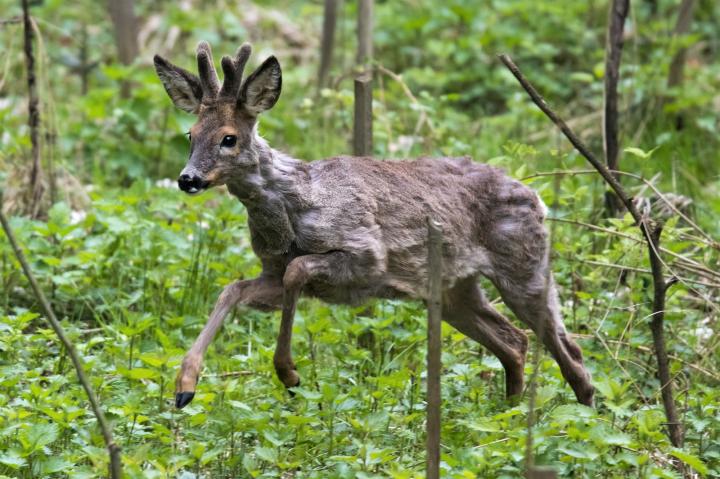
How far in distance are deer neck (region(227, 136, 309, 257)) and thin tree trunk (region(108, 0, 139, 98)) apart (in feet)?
18.2

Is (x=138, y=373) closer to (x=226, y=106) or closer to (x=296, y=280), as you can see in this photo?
(x=296, y=280)

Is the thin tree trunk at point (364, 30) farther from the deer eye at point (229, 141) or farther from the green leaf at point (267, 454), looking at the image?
the green leaf at point (267, 454)

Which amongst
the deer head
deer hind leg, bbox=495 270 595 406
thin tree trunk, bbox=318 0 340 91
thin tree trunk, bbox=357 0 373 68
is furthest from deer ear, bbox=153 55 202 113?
thin tree trunk, bbox=318 0 340 91

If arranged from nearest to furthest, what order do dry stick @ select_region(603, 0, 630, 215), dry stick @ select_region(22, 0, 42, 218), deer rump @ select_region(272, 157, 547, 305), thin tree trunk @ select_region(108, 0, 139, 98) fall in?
deer rump @ select_region(272, 157, 547, 305) < dry stick @ select_region(603, 0, 630, 215) < dry stick @ select_region(22, 0, 42, 218) < thin tree trunk @ select_region(108, 0, 139, 98)

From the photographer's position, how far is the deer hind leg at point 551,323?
6469 millimetres

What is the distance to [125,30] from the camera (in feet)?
36.7

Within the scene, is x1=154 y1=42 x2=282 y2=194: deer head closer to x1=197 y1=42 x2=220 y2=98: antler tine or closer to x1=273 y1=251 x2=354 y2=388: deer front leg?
x1=197 y1=42 x2=220 y2=98: antler tine

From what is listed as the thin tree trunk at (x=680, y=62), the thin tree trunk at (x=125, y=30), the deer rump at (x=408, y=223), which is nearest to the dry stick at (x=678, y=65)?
the thin tree trunk at (x=680, y=62)

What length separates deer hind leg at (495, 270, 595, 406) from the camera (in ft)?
21.2

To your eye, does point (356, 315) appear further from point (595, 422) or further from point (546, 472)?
point (546, 472)

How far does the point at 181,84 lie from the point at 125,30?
5.62 metres

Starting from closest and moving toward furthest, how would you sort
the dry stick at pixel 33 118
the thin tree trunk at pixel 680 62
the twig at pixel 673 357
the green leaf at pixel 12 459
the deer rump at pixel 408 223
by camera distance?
the green leaf at pixel 12 459, the deer rump at pixel 408 223, the twig at pixel 673 357, the dry stick at pixel 33 118, the thin tree trunk at pixel 680 62

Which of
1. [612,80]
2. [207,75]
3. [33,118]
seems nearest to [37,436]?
[207,75]

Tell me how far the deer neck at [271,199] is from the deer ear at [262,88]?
19 centimetres
